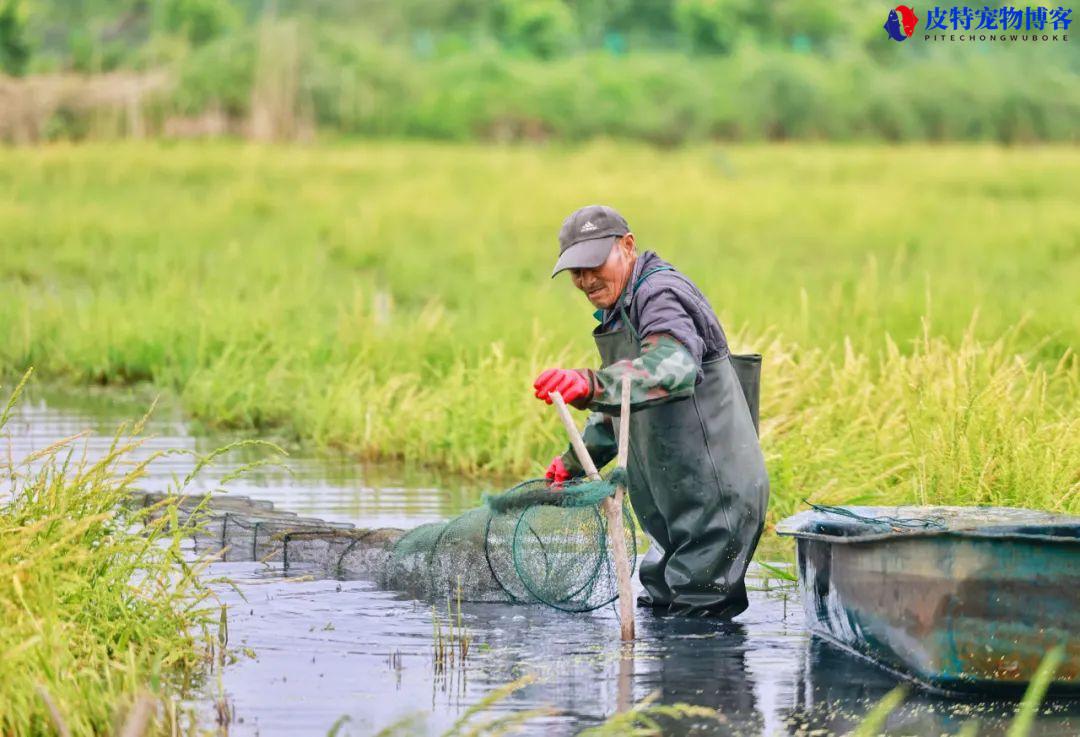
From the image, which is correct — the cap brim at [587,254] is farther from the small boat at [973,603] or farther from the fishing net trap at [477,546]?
the small boat at [973,603]

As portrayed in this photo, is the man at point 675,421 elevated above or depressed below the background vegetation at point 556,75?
below

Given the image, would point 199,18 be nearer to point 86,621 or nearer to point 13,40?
point 13,40

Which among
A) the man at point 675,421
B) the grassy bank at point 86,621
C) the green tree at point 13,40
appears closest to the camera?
the grassy bank at point 86,621

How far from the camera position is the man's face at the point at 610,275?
7012mm

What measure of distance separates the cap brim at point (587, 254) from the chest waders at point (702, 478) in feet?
0.89

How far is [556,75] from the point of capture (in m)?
53.2

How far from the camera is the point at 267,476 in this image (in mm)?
11297

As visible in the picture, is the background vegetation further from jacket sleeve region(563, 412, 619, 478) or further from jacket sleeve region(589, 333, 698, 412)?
jacket sleeve region(589, 333, 698, 412)

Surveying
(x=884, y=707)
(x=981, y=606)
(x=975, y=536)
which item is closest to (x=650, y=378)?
(x=975, y=536)

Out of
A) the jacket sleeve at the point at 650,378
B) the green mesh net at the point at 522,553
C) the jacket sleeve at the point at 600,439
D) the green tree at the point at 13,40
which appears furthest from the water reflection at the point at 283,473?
the green tree at the point at 13,40

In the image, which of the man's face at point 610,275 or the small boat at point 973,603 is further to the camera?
the man's face at point 610,275

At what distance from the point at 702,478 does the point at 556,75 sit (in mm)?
46868
